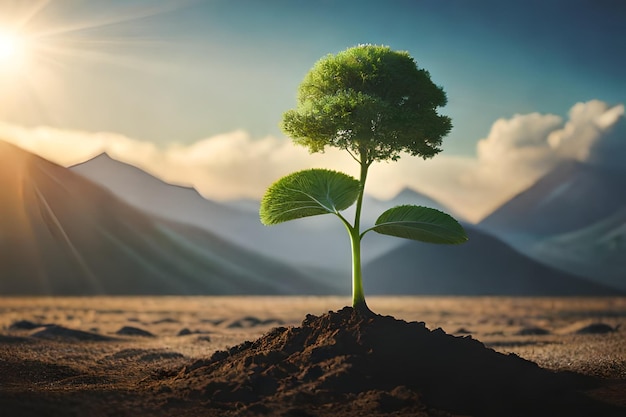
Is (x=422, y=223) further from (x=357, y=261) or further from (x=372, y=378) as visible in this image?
(x=372, y=378)

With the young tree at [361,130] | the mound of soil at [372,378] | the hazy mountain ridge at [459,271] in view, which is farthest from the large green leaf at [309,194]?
the hazy mountain ridge at [459,271]

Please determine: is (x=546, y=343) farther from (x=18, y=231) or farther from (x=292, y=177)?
(x=18, y=231)

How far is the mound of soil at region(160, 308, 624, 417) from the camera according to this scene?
10.9 metres

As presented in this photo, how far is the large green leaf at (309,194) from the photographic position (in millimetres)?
13430

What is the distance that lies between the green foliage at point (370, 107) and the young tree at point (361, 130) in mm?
21

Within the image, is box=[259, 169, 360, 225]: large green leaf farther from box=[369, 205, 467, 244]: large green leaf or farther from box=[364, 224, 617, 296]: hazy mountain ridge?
box=[364, 224, 617, 296]: hazy mountain ridge

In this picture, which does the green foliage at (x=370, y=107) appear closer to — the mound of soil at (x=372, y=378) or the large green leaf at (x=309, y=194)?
the large green leaf at (x=309, y=194)

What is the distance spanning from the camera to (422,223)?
1391cm

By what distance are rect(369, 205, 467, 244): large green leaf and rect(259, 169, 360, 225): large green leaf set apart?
1011 millimetres

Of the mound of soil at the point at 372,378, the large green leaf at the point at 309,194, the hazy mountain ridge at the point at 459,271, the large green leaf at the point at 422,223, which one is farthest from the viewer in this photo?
the hazy mountain ridge at the point at 459,271

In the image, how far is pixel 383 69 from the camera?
1401cm

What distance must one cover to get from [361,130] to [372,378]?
520 centimetres

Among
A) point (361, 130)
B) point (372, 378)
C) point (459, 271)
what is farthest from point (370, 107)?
point (459, 271)

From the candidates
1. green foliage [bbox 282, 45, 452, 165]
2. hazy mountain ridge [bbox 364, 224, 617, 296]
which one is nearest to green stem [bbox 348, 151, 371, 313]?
green foliage [bbox 282, 45, 452, 165]
